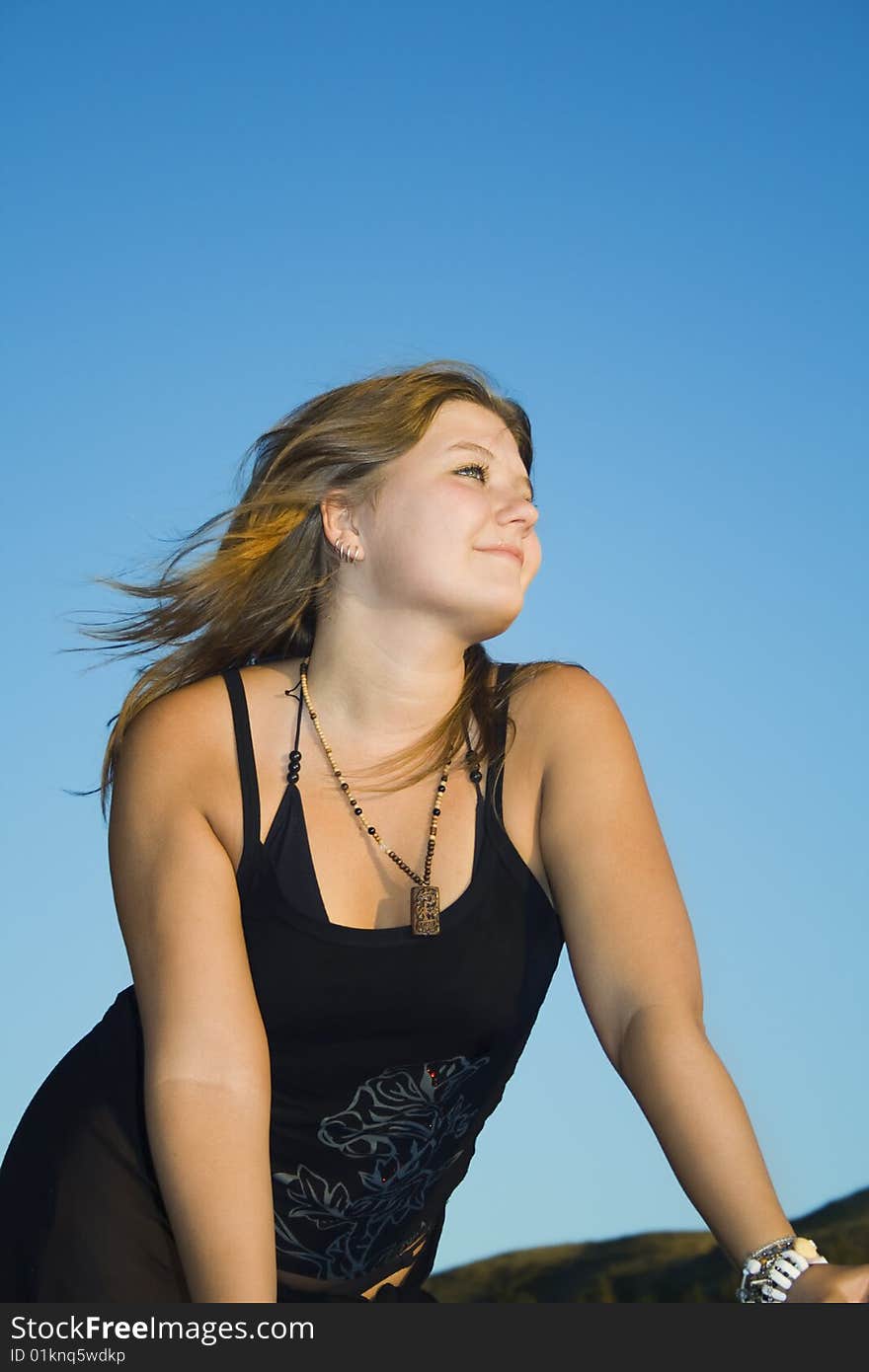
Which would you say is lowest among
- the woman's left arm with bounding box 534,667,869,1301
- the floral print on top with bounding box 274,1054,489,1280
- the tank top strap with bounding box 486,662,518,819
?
the floral print on top with bounding box 274,1054,489,1280

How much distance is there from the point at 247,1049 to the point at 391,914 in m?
0.32

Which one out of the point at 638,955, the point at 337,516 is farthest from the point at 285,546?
the point at 638,955

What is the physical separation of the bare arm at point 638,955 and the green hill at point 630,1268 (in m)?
4.01

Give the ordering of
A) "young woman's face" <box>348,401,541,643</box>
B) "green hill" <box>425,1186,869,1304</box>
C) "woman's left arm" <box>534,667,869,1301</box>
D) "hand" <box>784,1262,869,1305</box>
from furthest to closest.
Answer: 1. "green hill" <box>425,1186,869,1304</box>
2. "young woman's face" <box>348,401,541,643</box>
3. "woman's left arm" <box>534,667,869,1301</box>
4. "hand" <box>784,1262,869,1305</box>

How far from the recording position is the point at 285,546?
243 cm

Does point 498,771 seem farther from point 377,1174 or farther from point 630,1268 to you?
point 630,1268

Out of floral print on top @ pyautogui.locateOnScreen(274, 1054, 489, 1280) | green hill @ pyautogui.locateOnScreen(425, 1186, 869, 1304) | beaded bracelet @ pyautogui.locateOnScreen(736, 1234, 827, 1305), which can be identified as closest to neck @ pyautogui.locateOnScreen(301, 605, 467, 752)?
floral print on top @ pyautogui.locateOnScreen(274, 1054, 489, 1280)

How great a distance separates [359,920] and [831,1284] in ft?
2.74

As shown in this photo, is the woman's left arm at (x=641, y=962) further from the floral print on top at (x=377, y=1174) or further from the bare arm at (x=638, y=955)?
the floral print on top at (x=377, y=1174)

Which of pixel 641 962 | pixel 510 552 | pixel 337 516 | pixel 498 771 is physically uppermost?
pixel 337 516

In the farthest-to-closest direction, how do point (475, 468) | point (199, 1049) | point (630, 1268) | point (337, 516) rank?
1. point (630, 1268)
2. point (337, 516)
3. point (475, 468)
4. point (199, 1049)

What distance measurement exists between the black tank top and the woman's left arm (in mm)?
109

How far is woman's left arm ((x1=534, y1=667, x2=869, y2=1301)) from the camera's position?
1.59 metres

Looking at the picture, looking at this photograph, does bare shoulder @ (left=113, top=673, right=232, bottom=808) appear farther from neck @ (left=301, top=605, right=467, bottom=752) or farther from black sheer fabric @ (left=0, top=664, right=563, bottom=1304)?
neck @ (left=301, top=605, right=467, bottom=752)
